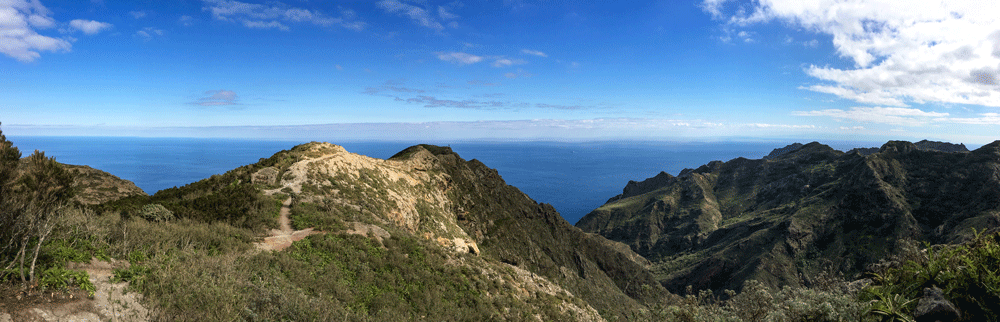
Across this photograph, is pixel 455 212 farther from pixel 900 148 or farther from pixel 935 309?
pixel 900 148

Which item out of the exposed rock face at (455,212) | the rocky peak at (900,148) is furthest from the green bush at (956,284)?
the rocky peak at (900,148)

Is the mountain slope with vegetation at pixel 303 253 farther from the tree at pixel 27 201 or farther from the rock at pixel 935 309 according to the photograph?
the rock at pixel 935 309

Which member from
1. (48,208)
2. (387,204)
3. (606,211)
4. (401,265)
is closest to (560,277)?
(387,204)

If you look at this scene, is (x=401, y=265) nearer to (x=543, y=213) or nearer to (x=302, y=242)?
(x=302, y=242)

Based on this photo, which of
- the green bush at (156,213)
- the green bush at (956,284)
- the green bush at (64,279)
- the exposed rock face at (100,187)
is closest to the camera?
the green bush at (956,284)

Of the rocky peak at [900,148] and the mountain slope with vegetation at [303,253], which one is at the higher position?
the rocky peak at [900,148]

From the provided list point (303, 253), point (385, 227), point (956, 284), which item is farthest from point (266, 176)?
point (956, 284)
